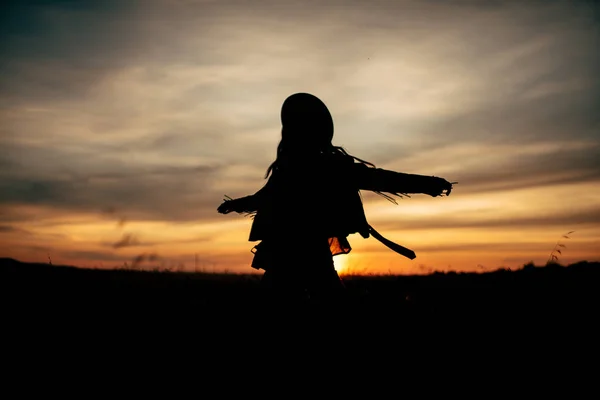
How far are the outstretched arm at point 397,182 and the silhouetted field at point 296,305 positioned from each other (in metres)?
1.26

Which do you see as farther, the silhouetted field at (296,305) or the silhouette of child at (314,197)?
the silhouetted field at (296,305)

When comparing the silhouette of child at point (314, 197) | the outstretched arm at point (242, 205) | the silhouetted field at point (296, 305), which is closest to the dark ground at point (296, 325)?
the silhouetted field at point (296, 305)

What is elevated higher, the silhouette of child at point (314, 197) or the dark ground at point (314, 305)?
the silhouette of child at point (314, 197)

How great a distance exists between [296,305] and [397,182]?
5.72ft

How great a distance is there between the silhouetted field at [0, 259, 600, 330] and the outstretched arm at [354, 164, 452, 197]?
4.14 ft

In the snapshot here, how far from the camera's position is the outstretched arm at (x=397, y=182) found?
616 centimetres

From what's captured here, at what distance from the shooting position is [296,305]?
616 centimetres

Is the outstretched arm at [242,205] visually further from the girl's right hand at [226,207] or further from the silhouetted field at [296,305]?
the silhouetted field at [296,305]

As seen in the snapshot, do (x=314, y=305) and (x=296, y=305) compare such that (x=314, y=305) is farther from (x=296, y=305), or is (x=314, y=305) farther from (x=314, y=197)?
(x=314, y=197)

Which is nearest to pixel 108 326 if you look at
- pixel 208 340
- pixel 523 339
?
pixel 208 340

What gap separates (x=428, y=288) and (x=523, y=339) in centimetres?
387

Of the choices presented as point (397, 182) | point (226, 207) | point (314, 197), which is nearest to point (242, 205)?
point (226, 207)

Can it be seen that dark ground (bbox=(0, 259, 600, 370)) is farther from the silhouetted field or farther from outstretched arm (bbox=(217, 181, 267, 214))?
outstretched arm (bbox=(217, 181, 267, 214))

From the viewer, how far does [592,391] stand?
4.39 metres
